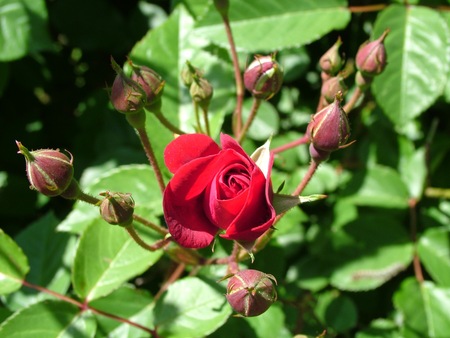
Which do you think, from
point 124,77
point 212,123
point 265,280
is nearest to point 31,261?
point 212,123

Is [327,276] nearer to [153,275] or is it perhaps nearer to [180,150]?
[153,275]

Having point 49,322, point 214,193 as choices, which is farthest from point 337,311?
point 214,193

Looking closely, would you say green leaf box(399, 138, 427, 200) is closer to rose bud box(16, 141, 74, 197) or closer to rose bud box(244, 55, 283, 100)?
rose bud box(244, 55, 283, 100)

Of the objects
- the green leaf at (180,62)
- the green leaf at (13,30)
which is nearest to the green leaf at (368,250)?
the green leaf at (180,62)

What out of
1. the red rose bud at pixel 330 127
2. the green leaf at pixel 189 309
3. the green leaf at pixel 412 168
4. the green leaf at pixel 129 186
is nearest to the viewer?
the red rose bud at pixel 330 127

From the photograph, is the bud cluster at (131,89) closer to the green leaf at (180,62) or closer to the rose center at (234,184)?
the rose center at (234,184)

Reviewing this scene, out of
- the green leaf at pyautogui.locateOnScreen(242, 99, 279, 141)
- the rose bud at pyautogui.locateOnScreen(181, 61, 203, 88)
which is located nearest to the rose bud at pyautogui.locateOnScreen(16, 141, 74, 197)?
the rose bud at pyautogui.locateOnScreen(181, 61, 203, 88)
